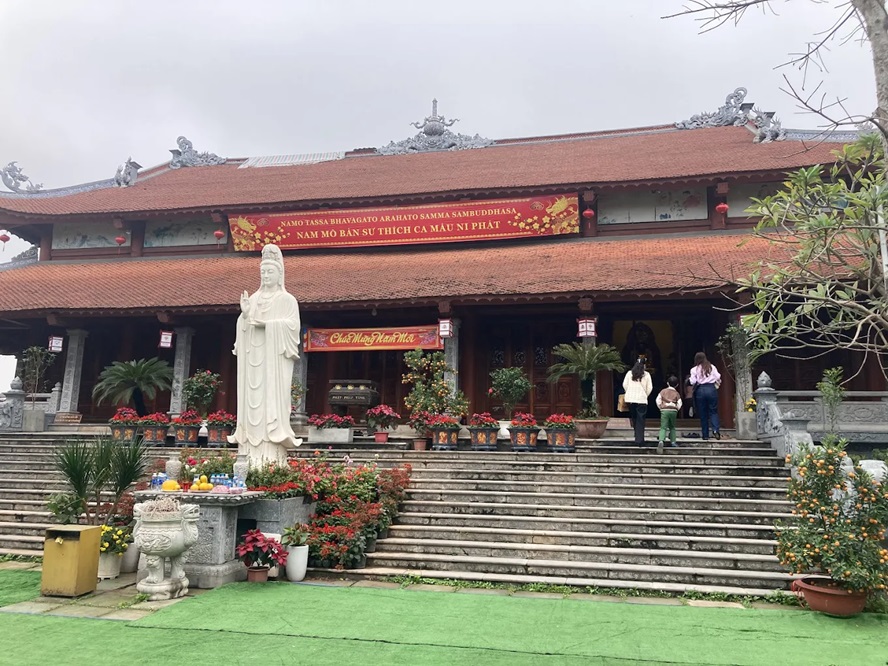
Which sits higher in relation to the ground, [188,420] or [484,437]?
[188,420]

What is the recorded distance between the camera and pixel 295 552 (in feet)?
24.3

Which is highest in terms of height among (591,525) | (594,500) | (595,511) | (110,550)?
(594,500)

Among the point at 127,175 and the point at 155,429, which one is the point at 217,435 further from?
the point at 127,175

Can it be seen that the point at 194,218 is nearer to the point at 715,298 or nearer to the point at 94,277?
the point at 94,277

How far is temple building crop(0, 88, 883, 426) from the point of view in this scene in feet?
48.7

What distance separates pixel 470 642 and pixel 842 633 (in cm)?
321

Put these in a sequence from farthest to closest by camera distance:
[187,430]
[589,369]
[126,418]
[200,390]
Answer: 1. [200,390]
2. [126,418]
3. [187,430]
4. [589,369]

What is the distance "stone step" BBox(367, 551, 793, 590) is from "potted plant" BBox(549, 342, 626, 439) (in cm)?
493

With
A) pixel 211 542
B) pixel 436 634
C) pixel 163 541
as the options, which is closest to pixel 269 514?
pixel 211 542

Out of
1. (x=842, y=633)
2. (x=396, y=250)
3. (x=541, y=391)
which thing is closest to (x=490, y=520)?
(x=842, y=633)

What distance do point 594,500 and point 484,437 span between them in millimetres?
3169

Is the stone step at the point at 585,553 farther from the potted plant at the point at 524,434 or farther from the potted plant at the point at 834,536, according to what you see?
the potted plant at the point at 524,434

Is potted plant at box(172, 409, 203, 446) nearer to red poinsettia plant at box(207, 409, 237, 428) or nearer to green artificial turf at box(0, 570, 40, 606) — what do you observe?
red poinsettia plant at box(207, 409, 237, 428)

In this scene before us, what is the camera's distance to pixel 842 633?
18.5 feet
